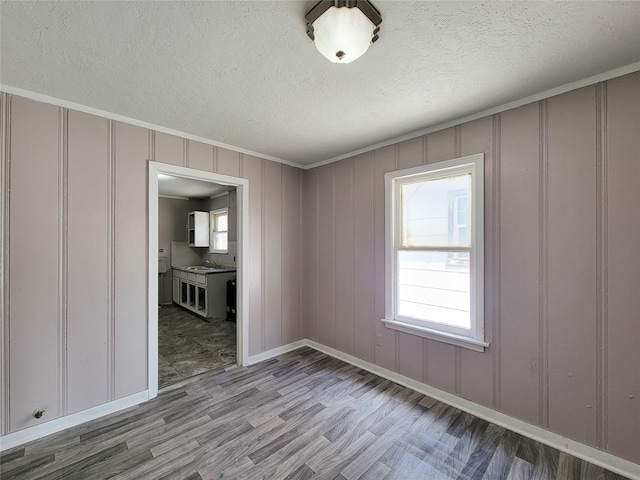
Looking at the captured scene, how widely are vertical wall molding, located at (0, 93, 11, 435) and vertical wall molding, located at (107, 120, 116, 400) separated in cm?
55

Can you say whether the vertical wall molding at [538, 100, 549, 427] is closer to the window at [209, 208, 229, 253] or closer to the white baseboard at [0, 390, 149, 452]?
the white baseboard at [0, 390, 149, 452]

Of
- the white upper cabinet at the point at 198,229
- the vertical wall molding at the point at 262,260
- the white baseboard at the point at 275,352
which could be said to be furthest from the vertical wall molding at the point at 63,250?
the white upper cabinet at the point at 198,229

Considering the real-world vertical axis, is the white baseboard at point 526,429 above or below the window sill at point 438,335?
below

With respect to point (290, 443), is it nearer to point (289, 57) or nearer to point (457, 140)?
point (289, 57)

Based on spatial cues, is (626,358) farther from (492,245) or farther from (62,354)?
(62,354)

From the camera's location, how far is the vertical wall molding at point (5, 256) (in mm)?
1842

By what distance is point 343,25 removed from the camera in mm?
1207

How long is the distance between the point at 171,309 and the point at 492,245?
6.02 m

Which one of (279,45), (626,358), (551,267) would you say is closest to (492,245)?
(551,267)

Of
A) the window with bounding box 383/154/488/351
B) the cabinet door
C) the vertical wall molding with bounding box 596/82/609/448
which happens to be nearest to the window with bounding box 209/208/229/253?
the cabinet door

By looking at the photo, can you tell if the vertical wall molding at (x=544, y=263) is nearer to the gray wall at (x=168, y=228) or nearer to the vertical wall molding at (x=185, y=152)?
the vertical wall molding at (x=185, y=152)

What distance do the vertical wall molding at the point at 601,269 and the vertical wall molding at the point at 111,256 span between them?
360cm

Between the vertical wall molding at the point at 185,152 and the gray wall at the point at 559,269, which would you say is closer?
the gray wall at the point at 559,269

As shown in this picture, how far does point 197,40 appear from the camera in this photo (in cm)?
145
